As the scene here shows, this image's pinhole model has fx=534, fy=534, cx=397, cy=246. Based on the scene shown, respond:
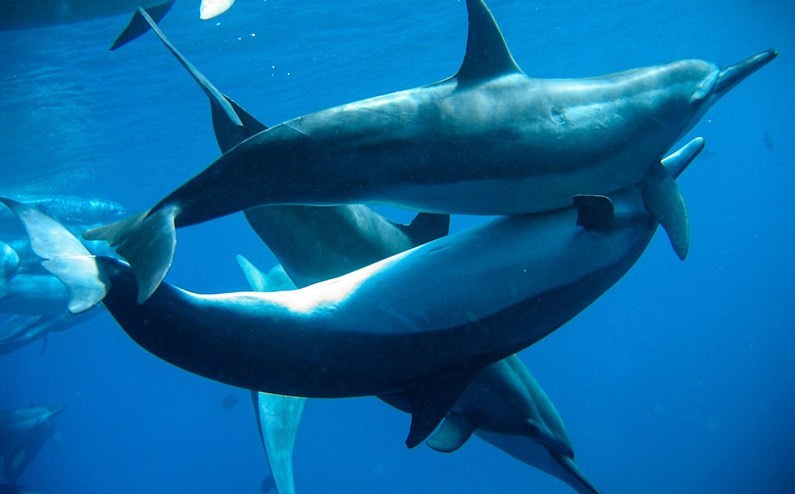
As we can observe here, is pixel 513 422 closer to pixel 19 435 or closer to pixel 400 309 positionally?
pixel 400 309

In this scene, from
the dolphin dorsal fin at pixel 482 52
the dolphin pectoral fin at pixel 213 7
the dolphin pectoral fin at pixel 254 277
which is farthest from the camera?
the dolphin pectoral fin at pixel 254 277

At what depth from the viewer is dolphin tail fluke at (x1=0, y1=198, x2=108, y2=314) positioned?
7.44 ft

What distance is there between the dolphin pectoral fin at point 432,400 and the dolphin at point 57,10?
27.4 feet

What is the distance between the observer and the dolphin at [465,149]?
9.12 feet

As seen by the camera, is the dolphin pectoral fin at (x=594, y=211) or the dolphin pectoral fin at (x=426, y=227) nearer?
the dolphin pectoral fin at (x=594, y=211)

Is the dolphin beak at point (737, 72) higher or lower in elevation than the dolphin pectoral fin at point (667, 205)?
higher

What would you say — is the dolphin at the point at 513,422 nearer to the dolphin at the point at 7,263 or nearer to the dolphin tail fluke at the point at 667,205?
the dolphin tail fluke at the point at 667,205

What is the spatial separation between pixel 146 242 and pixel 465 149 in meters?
1.78

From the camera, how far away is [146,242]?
2.49m

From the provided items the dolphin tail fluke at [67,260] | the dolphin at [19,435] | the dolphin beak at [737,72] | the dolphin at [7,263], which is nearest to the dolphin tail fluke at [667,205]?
the dolphin beak at [737,72]

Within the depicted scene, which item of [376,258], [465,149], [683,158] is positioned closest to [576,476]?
[376,258]

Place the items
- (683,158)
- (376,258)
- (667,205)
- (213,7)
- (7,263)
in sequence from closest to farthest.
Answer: (667,205) → (683,158) → (376,258) → (213,7) → (7,263)

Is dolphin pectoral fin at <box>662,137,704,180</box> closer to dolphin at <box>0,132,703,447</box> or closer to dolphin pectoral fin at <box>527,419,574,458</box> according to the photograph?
dolphin at <box>0,132,703,447</box>

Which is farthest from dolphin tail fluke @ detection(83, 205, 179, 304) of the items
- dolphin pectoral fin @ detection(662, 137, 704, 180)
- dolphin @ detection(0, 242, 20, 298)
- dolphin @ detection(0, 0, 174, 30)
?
dolphin @ detection(0, 242, 20, 298)
